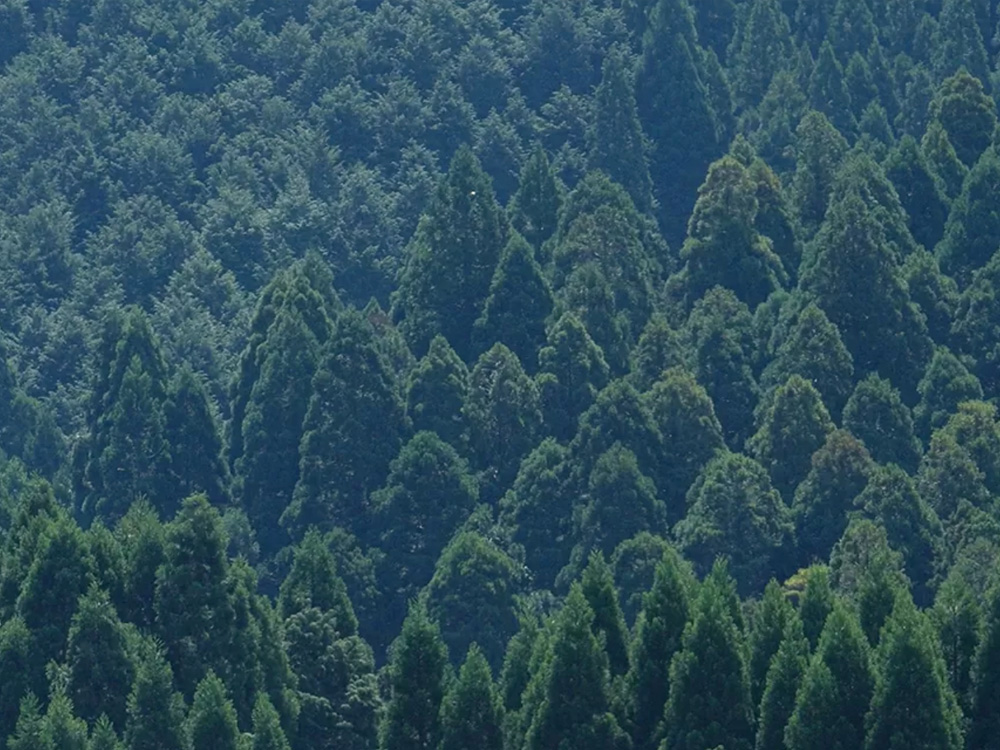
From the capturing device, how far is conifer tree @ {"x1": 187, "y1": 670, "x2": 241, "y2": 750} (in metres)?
75.2

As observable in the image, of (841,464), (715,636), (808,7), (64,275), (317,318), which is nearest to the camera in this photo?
(715,636)

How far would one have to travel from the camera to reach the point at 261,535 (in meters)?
105

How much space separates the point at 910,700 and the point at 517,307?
1595 inches

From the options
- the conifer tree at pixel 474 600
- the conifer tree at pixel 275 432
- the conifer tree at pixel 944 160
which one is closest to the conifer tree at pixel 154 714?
the conifer tree at pixel 474 600

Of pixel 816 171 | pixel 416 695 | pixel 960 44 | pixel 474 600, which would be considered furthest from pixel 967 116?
pixel 416 695

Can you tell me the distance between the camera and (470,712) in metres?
75.2

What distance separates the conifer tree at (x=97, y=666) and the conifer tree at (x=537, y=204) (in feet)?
134

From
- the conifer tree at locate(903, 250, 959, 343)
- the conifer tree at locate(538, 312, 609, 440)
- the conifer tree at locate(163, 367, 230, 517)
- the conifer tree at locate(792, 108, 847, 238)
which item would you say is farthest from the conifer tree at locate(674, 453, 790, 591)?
the conifer tree at locate(792, 108, 847, 238)

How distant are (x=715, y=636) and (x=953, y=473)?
1087 inches

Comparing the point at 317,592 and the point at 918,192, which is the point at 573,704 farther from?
the point at 918,192

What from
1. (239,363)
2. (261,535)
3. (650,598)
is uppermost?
(239,363)

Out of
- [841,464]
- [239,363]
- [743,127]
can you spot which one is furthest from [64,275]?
[841,464]

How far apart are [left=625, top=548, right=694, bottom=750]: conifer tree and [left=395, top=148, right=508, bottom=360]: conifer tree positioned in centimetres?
3401

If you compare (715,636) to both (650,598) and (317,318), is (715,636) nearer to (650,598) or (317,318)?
(650,598)
